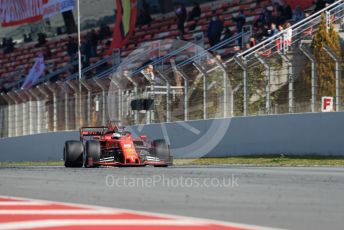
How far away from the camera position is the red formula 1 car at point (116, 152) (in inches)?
651

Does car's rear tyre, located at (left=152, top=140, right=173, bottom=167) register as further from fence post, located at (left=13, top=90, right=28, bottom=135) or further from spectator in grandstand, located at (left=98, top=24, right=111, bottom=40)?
spectator in grandstand, located at (left=98, top=24, right=111, bottom=40)

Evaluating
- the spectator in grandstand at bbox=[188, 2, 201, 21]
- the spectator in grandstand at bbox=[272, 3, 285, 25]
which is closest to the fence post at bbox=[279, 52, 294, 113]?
the spectator in grandstand at bbox=[272, 3, 285, 25]

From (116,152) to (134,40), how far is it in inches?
823

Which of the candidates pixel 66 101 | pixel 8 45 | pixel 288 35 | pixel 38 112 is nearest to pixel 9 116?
pixel 38 112

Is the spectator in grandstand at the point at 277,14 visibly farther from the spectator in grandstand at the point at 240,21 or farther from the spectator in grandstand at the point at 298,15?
the spectator in grandstand at the point at 240,21

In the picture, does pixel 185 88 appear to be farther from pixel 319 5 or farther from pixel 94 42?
pixel 94 42

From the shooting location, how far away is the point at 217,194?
902cm

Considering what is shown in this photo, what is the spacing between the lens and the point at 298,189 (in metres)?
9.61

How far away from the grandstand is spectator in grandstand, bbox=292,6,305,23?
0.96 m

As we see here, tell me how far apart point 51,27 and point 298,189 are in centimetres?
3962

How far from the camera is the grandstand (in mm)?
20172

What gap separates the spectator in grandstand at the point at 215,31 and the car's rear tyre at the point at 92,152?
532 inches

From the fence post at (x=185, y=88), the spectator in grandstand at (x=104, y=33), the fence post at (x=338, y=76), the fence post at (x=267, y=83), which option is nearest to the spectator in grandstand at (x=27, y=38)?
the spectator in grandstand at (x=104, y=33)

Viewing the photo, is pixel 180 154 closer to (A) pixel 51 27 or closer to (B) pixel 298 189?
(B) pixel 298 189
